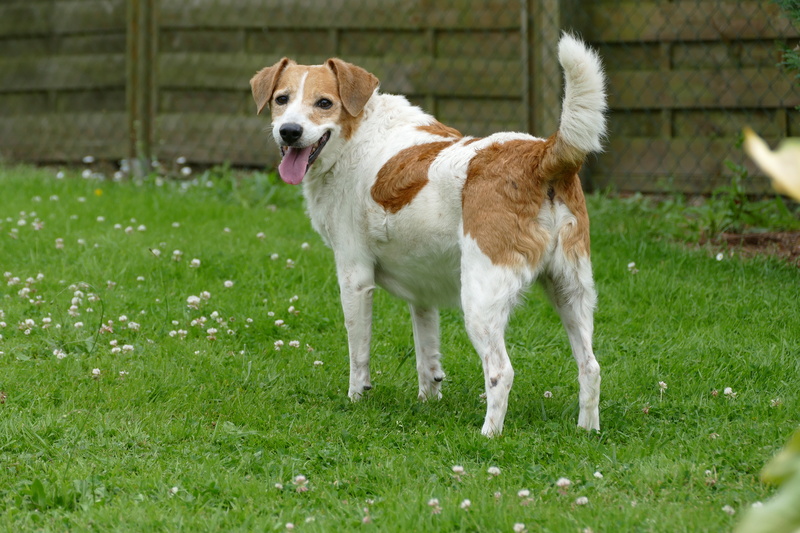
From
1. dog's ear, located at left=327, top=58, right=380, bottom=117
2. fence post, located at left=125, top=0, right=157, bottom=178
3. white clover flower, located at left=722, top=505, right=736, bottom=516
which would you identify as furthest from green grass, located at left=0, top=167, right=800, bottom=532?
fence post, located at left=125, top=0, right=157, bottom=178

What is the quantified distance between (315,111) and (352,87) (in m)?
0.21

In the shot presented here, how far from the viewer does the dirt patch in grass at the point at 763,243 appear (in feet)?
20.0

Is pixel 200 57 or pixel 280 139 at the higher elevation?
pixel 200 57

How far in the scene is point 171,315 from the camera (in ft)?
17.3

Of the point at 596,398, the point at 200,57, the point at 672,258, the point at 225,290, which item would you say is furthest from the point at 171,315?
the point at 200,57

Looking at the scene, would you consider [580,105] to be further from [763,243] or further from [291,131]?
[763,243]

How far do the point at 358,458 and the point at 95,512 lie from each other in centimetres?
99

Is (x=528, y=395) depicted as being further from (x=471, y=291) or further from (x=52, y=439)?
(x=52, y=439)

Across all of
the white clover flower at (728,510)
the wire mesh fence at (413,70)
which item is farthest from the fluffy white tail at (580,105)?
the wire mesh fence at (413,70)

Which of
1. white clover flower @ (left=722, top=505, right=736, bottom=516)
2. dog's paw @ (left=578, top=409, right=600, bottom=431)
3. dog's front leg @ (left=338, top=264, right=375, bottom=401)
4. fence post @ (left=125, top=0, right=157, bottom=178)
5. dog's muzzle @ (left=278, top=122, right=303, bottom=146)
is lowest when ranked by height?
white clover flower @ (left=722, top=505, right=736, bottom=516)

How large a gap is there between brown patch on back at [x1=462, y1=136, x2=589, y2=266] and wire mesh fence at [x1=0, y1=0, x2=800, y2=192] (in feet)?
9.90

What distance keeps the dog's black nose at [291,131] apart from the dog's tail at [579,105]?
4.07 feet

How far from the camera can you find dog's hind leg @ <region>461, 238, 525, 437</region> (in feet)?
11.8

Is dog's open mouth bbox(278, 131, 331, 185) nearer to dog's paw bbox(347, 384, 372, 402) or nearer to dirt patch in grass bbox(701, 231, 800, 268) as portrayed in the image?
dog's paw bbox(347, 384, 372, 402)
